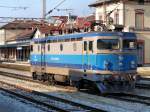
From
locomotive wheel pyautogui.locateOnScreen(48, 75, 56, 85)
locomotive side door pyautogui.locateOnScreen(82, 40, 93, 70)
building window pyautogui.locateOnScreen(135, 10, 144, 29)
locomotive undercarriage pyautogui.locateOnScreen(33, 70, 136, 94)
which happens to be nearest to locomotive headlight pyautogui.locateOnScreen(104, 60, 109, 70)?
locomotive undercarriage pyautogui.locateOnScreen(33, 70, 136, 94)

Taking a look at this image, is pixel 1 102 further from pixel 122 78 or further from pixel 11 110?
pixel 122 78

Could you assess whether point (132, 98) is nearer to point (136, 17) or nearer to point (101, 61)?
point (101, 61)

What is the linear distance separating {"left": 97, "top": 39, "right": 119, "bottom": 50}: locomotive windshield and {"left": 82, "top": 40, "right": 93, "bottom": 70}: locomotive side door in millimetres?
538

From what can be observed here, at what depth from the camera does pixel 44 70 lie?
31141mm

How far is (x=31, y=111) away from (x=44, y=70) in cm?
1410

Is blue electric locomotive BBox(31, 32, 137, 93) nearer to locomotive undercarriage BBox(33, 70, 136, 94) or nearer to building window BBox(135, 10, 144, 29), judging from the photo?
locomotive undercarriage BBox(33, 70, 136, 94)

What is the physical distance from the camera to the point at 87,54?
941 inches

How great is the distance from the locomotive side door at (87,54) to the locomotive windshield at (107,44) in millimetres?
538

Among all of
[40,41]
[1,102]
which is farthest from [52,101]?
[40,41]

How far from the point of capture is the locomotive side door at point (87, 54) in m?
23.6

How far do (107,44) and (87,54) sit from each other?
1.26 meters

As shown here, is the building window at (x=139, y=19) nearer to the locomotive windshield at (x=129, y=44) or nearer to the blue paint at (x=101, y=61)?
the blue paint at (x=101, y=61)

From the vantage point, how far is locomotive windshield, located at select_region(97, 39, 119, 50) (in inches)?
910

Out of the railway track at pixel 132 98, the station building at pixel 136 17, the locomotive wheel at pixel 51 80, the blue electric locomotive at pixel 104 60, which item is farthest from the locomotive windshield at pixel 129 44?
the station building at pixel 136 17
